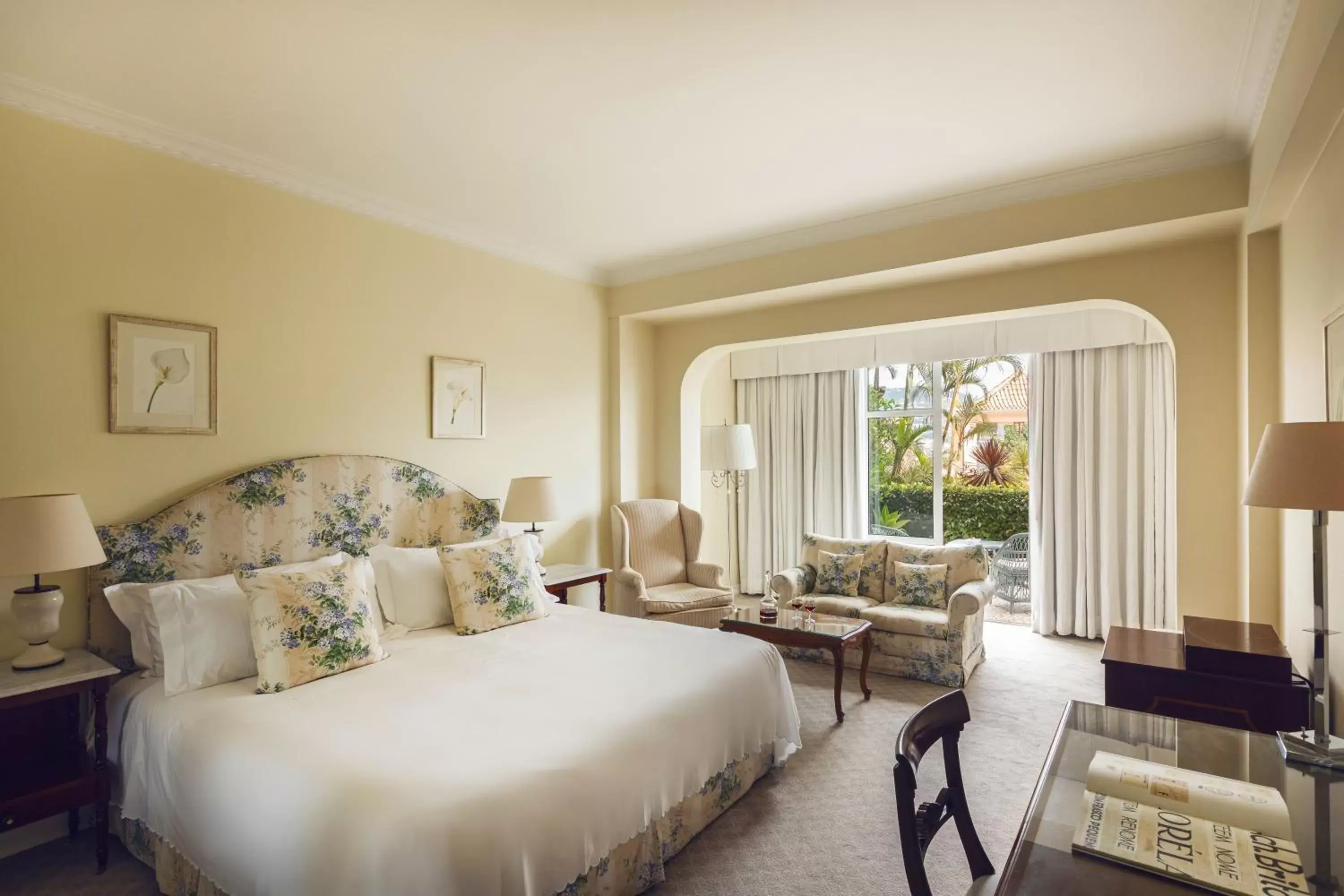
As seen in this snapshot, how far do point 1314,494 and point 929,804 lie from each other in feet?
4.21

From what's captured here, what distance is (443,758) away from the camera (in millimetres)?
1957

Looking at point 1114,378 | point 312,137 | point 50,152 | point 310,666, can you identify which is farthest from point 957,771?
point 1114,378

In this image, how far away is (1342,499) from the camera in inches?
66.6

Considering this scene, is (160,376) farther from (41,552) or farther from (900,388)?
(900,388)

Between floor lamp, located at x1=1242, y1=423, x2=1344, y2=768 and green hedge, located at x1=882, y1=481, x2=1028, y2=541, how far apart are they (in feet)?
16.5

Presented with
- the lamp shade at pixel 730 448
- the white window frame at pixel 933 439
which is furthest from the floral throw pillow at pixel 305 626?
the white window frame at pixel 933 439

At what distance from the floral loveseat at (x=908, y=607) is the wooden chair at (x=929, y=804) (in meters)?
2.88

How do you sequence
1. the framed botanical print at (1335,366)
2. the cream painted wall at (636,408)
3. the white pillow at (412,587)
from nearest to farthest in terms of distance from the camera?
the framed botanical print at (1335,366), the white pillow at (412,587), the cream painted wall at (636,408)

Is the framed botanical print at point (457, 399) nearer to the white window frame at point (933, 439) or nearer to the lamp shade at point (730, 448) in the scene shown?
the lamp shade at point (730, 448)

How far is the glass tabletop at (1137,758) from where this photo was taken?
1.15 metres

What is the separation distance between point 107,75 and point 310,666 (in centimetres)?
239

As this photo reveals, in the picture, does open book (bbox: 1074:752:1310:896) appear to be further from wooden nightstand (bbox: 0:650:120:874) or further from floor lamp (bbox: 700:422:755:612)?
floor lamp (bbox: 700:422:755:612)

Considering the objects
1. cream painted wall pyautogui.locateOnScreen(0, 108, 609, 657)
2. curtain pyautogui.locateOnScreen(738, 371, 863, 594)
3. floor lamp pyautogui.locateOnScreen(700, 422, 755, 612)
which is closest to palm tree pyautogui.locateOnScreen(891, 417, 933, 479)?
curtain pyautogui.locateOnScreen(738, 371, 863, 594)

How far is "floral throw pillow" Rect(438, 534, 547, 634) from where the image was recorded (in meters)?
3.40
